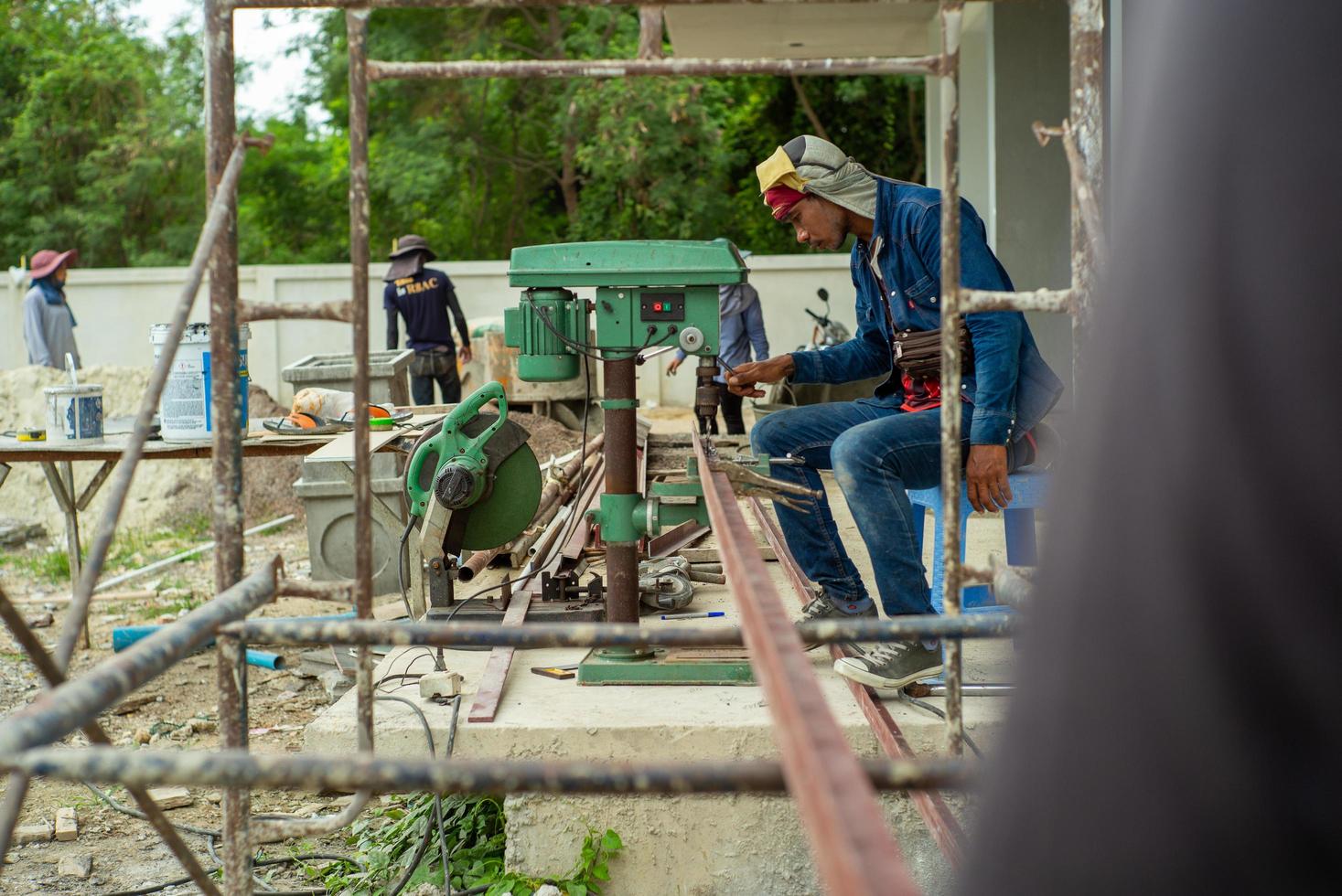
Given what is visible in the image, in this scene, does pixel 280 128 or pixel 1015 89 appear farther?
pixel 280 128

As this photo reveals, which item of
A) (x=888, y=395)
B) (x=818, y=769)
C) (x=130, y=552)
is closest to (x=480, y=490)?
(x=888, y=395)

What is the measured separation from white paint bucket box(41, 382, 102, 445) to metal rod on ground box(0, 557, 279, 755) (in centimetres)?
316

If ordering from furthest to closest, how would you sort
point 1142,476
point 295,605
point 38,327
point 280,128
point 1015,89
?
point 280,128
point 38,327
point 1015,89
point 295,605
point 1142,476

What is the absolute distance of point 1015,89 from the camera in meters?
8.67

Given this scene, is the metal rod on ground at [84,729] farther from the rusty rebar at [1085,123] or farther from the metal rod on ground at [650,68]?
the rusty rebar at [1085,123]

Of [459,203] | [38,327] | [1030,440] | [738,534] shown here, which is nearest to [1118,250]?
[738,534]

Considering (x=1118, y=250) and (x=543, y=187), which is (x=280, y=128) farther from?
(x=1118, y=250)

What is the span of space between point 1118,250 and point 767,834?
3078mm

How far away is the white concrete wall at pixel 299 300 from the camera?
53.0ft

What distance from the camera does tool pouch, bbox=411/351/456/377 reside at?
10617 mm

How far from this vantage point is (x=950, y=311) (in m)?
2.20

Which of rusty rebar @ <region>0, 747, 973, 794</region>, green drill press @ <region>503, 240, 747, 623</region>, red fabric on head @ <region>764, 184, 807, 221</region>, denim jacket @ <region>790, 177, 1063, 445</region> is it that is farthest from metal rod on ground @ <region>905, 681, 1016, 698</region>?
rusty rebar @ <region>0, 747, 973, 794</region>

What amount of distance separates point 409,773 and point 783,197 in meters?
2.90

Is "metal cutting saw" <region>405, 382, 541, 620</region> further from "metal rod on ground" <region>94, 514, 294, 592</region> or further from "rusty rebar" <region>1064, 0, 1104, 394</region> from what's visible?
"metal rod on ground" <region>94, 514, 294, 592</region>
